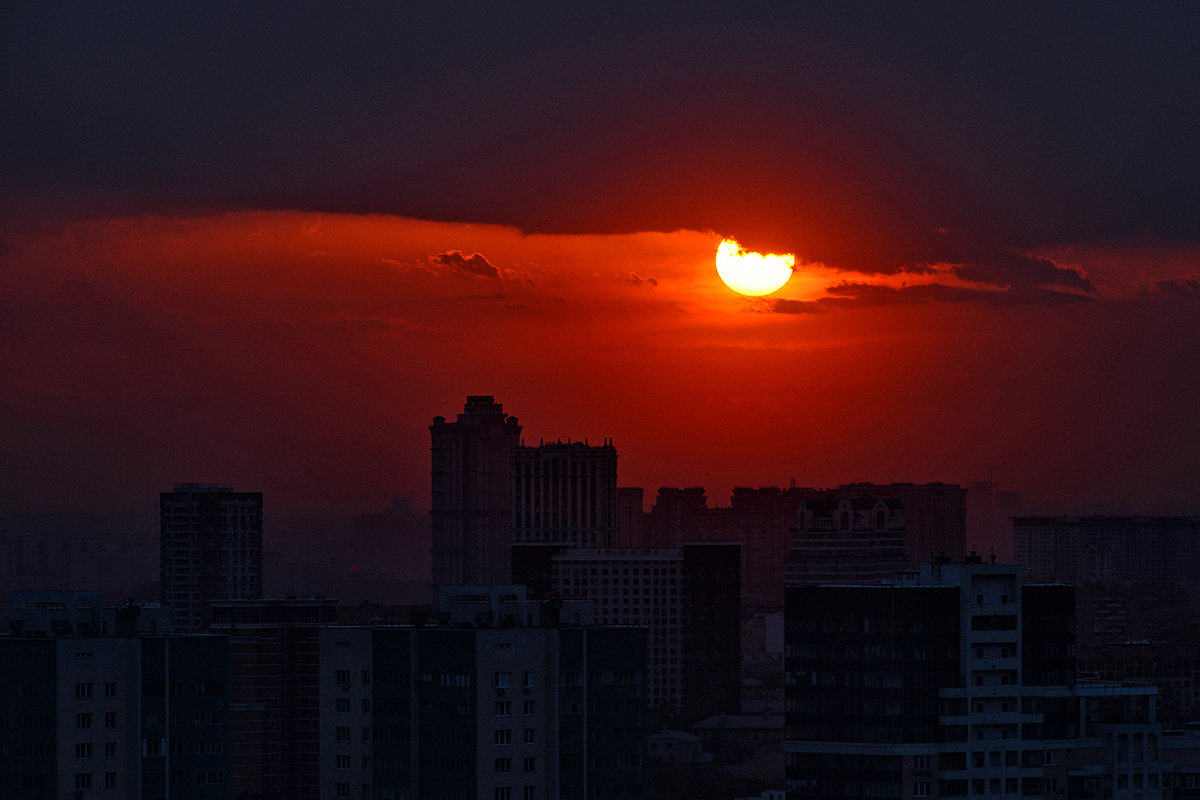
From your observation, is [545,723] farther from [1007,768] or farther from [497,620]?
[1007,768]

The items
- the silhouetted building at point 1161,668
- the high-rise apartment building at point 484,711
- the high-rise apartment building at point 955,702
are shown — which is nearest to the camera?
the high-rise apartment building at point 484,711

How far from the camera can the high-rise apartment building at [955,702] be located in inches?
3071

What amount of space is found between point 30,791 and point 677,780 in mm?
98395

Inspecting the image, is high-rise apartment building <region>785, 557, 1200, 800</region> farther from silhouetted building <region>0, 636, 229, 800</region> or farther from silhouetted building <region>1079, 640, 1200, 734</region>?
silhouetted building <region>1079, 640, 1200, 734</region>

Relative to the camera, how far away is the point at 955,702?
258ft

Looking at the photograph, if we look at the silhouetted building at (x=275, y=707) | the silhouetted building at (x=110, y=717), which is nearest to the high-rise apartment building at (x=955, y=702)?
the silhouetted building at (x=110, y=717)

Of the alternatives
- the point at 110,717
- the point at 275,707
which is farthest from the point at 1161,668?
the point at 110,717

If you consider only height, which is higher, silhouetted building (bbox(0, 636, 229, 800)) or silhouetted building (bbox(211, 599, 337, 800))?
silhouetted building (bbox(0, 636, 229, 800))

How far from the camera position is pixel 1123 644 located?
19450 centimetres

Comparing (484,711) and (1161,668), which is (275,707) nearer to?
(484,711)

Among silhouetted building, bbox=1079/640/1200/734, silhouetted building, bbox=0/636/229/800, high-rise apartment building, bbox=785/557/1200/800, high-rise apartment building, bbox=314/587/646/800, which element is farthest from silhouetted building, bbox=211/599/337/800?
silhouetted building, bbox=1079/640/1200/734

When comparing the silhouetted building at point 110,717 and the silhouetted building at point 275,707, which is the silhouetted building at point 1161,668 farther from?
the silhouetted building at point 110,717

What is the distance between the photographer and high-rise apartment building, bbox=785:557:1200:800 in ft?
256

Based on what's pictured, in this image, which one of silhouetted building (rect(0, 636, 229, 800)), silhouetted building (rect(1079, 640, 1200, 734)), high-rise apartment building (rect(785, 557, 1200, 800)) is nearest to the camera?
silhouetted building (rect(0, 636, 229, 800))
